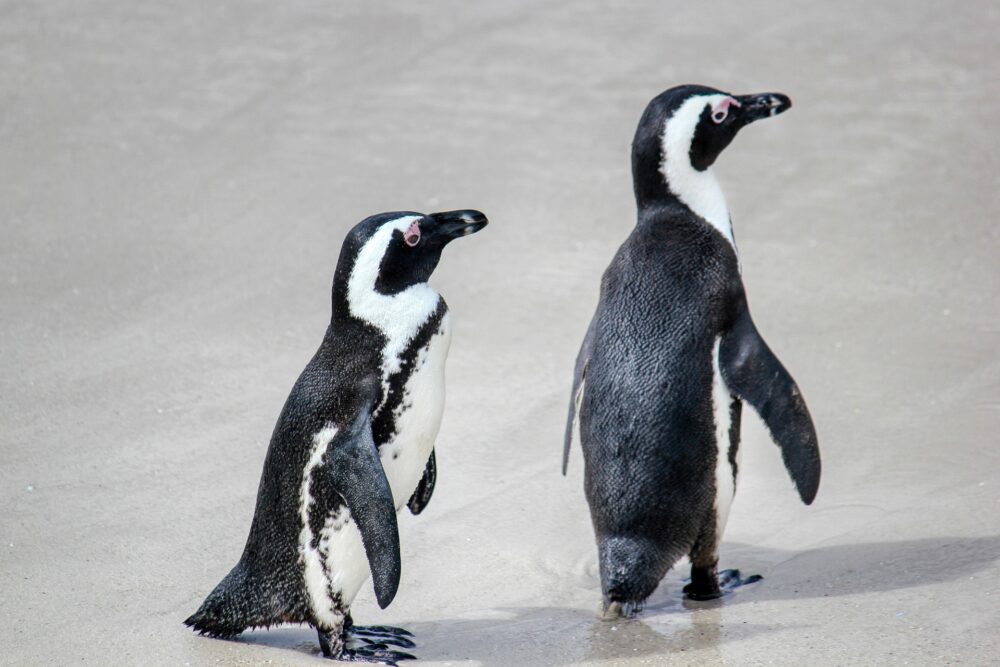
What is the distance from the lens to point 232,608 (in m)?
3.42

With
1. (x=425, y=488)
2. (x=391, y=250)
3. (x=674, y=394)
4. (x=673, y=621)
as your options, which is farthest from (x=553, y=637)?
(x=391, y=250)

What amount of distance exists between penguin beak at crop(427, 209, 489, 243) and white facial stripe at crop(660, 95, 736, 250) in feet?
1.86

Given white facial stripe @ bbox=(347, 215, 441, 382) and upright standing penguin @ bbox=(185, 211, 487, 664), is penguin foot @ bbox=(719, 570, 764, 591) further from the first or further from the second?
white facial stripe @ bbox=(347, 215, 441, 382)

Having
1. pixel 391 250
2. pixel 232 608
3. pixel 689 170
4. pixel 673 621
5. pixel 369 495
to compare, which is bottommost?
pixel 673 621

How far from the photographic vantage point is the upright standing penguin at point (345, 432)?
132 inches

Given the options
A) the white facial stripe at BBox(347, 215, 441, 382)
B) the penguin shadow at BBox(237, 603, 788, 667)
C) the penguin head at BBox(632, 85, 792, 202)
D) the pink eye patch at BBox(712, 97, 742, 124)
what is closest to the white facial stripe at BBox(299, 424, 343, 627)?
the penguin shadow at BBox(237, 603, 788, 667)

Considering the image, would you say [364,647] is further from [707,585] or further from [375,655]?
[707,585]

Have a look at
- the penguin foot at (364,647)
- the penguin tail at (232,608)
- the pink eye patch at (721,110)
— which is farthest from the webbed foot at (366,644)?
the pink eye patch at (721,110)

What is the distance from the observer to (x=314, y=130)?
6699 millimetres

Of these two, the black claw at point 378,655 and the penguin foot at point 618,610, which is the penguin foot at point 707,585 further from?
the black claw at point 378,655

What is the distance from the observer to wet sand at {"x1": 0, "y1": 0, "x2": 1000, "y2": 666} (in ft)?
11.8

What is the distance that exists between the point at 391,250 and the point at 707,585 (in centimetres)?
120

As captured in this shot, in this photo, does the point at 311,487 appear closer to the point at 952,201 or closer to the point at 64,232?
the point at 64,232

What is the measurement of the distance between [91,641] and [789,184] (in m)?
3.88
